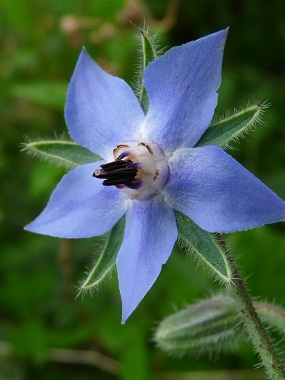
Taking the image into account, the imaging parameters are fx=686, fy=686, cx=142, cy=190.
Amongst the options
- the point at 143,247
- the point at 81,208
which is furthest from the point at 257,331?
the point at 81,208

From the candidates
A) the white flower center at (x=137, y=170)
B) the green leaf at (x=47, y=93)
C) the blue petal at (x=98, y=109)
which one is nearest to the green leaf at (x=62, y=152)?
the blue petal at (x=98, y=109)

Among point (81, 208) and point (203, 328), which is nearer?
point (81, 208)

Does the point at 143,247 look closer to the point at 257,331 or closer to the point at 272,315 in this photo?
the point at 257,331

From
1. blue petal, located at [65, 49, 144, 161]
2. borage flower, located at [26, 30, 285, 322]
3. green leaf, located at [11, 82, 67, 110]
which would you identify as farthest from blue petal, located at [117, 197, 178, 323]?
green leaf, located at [11, 82, 67, 110]

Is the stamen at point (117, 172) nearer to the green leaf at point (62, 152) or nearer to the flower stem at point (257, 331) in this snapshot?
the green leaf at point (62, 152)

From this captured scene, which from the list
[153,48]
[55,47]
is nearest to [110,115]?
[153,48]

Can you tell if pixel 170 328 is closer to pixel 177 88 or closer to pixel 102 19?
pixel 177 88

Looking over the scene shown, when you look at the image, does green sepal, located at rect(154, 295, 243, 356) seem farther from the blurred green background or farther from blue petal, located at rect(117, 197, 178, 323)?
the blurred green background
